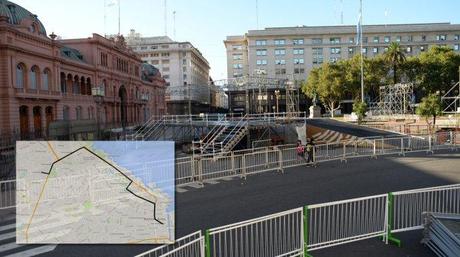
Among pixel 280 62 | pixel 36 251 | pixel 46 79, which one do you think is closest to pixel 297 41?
pixel 280 62

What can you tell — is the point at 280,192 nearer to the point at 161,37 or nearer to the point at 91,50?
the point at 91,50

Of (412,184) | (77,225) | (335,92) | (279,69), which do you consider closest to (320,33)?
(279,69)

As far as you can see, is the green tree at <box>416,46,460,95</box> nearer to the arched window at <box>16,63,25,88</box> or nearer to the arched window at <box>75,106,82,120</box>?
the arched window at <box>75,106,82,120</box>

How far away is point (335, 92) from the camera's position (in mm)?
71125

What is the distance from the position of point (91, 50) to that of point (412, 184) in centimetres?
5048

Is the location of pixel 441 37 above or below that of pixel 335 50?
above

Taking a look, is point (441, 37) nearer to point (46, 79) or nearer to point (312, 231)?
point (46, 79)

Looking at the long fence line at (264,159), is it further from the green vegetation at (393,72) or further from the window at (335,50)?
the window at (335,50)

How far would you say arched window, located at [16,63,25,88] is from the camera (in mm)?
37806

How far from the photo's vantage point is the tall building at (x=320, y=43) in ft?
344

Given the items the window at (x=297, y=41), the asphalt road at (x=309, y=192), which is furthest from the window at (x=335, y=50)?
the asphalt road at (x=309, y=192)

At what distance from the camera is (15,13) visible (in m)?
39.8

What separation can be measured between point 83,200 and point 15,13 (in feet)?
110

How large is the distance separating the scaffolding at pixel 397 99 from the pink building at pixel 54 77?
1767 inches
